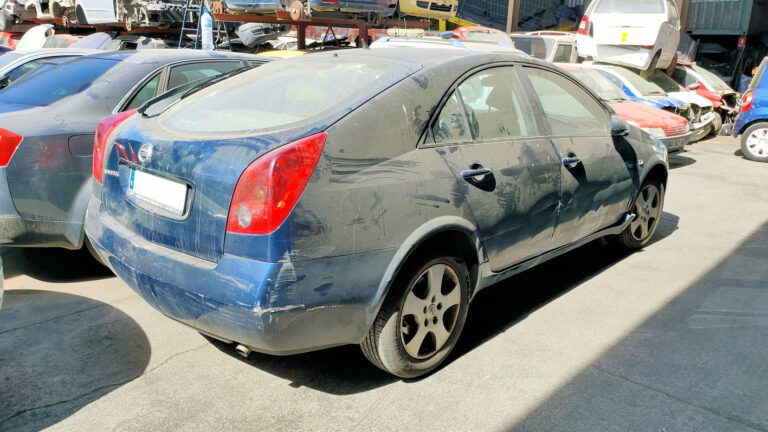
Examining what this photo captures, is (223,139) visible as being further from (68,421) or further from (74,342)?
(74,342)

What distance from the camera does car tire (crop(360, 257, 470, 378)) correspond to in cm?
275

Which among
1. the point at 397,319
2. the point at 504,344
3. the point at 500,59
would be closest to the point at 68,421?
the point at 397,319

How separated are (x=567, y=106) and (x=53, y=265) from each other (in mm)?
3757

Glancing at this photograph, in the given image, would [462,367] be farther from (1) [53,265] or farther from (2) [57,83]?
(2) [57,83]

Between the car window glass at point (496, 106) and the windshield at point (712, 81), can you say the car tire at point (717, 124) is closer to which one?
the windshield at point (712, 81)

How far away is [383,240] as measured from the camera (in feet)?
8.47

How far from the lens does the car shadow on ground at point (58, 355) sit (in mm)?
2723

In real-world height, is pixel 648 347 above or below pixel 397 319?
below

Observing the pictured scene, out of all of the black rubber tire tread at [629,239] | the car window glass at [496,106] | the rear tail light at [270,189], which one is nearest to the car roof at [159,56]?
the car window glass at [496,106]

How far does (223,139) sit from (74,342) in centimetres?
155

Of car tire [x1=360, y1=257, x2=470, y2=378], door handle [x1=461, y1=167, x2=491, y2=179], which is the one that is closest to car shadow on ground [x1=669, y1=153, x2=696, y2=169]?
door handle [x1=461, y1=167, x2=491, y2=179]

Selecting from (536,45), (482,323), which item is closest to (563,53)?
(536,45)

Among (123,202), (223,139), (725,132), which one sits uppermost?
(223,139)

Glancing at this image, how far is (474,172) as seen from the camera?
298 centimetres
